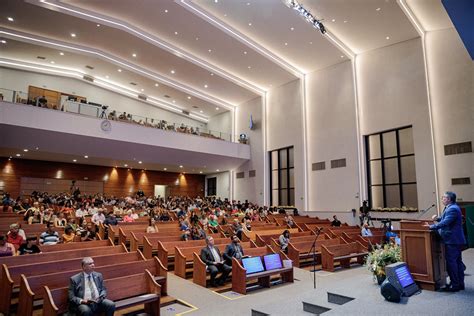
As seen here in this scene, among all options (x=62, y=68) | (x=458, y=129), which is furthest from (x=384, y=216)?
(x=62, y=68)

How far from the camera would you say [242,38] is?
12391 mm

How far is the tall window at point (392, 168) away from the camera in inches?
469

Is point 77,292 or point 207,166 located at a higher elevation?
point 207,166

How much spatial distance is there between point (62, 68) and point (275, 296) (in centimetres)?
1463

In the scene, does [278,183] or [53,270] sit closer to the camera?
[53,270]

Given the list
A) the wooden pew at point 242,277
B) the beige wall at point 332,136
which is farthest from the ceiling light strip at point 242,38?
the wooden pew at point 242,277

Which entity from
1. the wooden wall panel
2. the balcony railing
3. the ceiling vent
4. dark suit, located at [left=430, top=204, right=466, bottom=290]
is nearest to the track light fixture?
the balcony railing

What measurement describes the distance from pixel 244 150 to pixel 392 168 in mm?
7495

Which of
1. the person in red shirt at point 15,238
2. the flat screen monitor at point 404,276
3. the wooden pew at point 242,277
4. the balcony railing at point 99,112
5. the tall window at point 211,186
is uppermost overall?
the balcony railing at point 99,112

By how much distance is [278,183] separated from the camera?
1655 centimetres

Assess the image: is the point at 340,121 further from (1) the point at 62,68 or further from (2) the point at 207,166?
(1) the point at 62,68

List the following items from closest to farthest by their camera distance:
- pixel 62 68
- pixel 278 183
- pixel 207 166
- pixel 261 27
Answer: pixel 261 27 → pixel 62 68 → pixel 278 183 → pixel 207 166

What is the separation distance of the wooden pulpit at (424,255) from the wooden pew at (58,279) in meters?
3.18

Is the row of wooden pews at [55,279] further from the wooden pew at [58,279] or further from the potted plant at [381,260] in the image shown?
the potted plant at [381,260]
